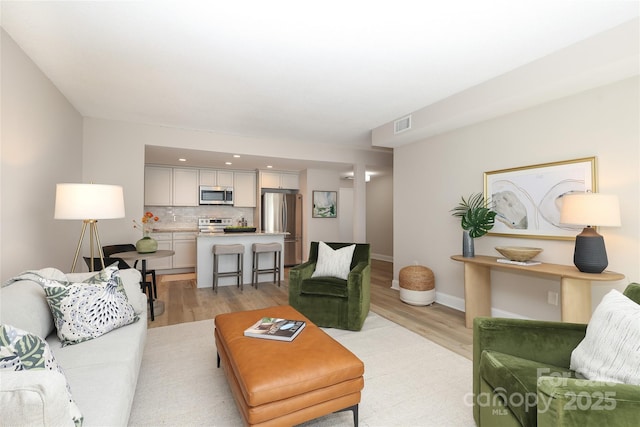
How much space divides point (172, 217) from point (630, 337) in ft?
23.3

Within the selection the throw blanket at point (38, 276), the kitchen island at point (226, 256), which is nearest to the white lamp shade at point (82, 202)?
the throw blanket at point (38, 276)

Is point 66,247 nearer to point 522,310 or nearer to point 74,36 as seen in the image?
point 74,36

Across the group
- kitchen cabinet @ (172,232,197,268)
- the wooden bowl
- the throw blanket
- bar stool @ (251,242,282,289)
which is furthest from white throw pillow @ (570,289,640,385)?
kitchen cabinet @ (172,232,197,268)

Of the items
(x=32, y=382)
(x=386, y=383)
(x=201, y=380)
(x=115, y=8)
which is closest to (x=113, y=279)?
(x=201, y=380)

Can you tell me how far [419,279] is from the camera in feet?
13.1

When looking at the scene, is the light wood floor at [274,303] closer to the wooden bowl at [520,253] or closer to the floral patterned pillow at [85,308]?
the wooden bowl at [520,253]

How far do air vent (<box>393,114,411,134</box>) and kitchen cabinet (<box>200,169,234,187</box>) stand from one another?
4.08 meters

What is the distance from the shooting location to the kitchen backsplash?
657cm

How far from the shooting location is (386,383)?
7.11 ft

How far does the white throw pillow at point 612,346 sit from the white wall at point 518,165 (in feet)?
5.55

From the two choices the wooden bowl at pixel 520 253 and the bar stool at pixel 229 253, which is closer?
the wooden bowl at pixel 520 253

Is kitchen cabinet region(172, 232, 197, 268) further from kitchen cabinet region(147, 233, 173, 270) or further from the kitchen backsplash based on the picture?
the kitchen backsplash

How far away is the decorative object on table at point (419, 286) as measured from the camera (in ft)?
13.1

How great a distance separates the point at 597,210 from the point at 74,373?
351 centimetres
